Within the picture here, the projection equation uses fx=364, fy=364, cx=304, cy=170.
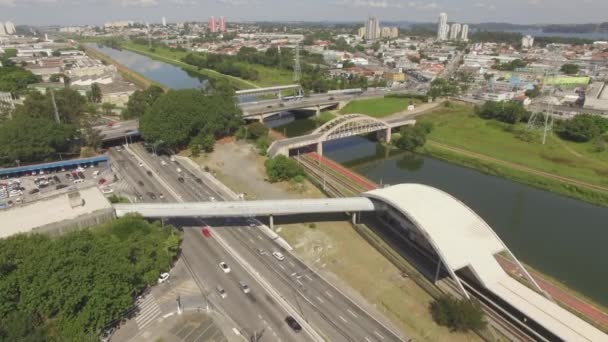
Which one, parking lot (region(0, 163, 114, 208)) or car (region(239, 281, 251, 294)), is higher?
parking lot (region(0, 163, 114, 208))

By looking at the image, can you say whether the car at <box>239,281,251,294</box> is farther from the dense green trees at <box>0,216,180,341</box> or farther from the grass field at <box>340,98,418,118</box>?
the grass field at <box>340,98,418,118</box>

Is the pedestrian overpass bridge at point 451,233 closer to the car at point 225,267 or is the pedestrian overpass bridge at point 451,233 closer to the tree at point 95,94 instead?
the car at point 225,267

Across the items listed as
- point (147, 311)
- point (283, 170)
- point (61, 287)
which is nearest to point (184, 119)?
point (283, 170)

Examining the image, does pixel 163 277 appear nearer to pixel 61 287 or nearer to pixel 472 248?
pixel 61 287

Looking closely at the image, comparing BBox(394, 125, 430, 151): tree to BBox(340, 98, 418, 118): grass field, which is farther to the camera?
BBox(340, 98, 418, 118): grass field

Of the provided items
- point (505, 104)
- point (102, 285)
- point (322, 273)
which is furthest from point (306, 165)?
point (505, 104)

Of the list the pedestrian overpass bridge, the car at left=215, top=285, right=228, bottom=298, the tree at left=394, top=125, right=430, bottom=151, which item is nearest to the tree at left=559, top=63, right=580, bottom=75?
the tree at left=394, top=125, right=430, bottom=151
